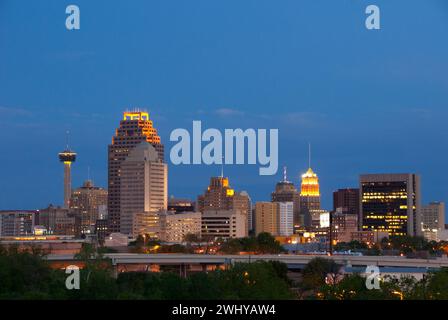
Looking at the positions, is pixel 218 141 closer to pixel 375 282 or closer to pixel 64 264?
pixel 375 282

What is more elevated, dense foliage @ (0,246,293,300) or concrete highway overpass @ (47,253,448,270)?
dense foliage @ (0,246,293,300)

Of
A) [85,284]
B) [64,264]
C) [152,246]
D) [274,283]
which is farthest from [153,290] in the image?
[152,246]

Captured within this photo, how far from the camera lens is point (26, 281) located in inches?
→ 2400

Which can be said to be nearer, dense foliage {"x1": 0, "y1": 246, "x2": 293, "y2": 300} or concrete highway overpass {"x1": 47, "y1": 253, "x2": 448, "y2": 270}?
dense foliage {"x1": 0, "y1": 246, "x2": 293, "y2": 300}

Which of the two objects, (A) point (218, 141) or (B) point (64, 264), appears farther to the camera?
(B) point (64, 264)

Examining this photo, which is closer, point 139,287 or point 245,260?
point 139,287

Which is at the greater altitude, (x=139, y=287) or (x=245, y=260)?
(x=139, y=287)

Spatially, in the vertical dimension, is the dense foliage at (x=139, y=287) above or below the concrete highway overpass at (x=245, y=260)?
above

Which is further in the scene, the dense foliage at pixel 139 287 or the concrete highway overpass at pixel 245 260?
the concrete highway overpass at pixel 245 260
